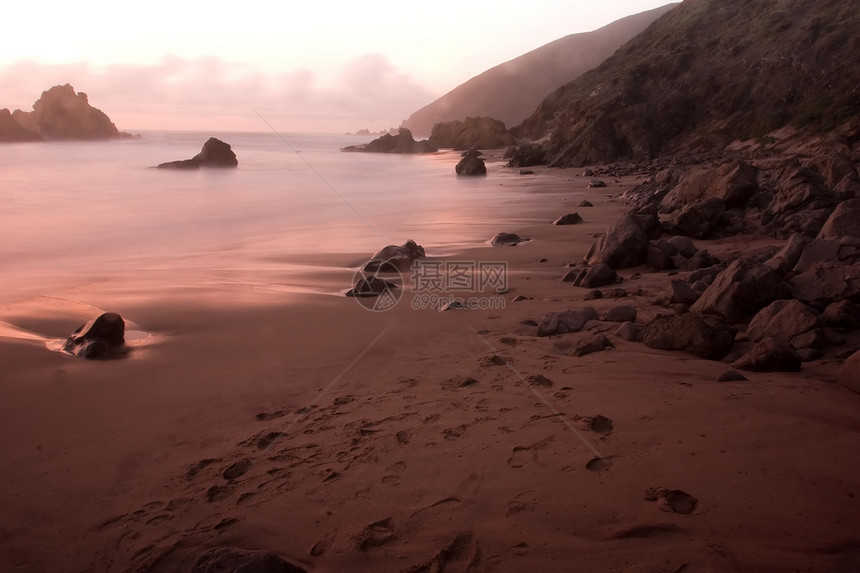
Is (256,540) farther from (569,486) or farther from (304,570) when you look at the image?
(569,486)

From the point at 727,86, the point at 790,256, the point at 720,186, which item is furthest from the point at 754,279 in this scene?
the point at 727,86

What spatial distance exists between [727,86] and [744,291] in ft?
91.7

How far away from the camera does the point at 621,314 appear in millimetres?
4621

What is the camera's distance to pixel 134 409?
354 centimetres

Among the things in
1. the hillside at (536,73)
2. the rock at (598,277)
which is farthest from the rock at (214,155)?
the hillside at (536,73)

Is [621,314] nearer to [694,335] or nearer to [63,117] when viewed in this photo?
[694,335]

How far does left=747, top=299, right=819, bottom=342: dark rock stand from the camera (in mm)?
3721

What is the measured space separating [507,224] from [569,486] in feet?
30.3

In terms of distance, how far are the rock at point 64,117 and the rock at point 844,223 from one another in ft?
273

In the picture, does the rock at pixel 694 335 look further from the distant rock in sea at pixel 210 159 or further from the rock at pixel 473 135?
the rock at pixel 473 135

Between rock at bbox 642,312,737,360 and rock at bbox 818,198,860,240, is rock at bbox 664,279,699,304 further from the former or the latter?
rock at bbox 818,198,860,240

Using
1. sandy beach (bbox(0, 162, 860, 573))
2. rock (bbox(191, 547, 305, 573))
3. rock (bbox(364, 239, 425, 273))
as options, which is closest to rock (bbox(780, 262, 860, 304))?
sandy beach (bbox(0, 162, 860, 573))

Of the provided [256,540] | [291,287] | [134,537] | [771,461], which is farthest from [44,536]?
[291,287]

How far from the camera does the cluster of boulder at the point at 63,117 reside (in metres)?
73.2
